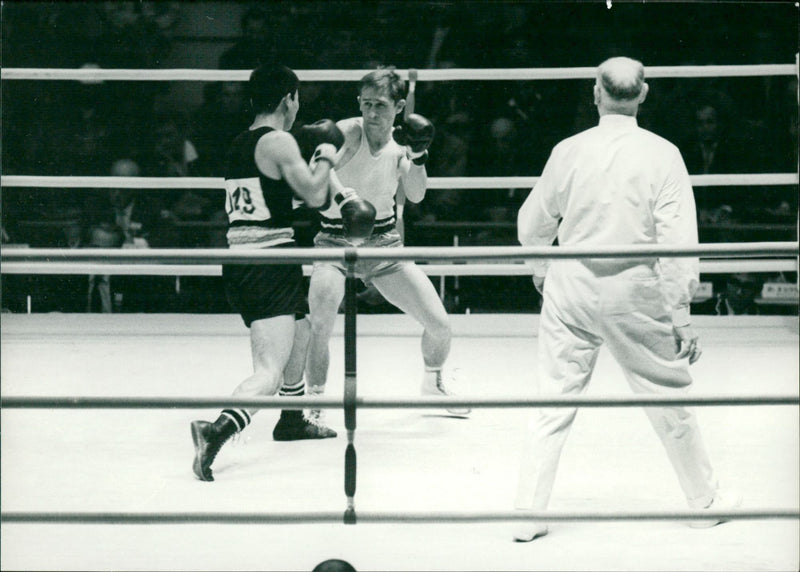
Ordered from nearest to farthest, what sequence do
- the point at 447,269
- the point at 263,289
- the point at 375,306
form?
the point at 263,289 < the point at 447,269 < the point at 375,306

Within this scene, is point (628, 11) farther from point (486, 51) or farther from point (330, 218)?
point (330, 218)

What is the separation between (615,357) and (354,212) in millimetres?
1069

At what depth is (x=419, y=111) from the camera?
20.1ft

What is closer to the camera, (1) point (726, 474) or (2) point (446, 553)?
(2) point (446, 553)

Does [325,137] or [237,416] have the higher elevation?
[325,137]

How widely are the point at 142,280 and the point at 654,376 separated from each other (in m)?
3.81

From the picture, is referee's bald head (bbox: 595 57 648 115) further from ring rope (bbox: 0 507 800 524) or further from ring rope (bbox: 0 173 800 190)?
ring rope (bbox: 0 173 800 190)

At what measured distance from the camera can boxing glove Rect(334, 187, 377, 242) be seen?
10.9ft

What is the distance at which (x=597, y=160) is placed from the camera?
102 inches

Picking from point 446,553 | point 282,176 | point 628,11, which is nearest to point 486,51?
point 628,11

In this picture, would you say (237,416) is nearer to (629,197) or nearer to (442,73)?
(629,197)

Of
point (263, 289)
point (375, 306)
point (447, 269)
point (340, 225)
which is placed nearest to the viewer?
point (263, 289)

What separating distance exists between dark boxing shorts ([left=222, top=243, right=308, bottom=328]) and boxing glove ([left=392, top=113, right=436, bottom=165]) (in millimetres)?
943

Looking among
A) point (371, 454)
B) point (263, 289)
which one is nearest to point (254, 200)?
point (263, 289)
